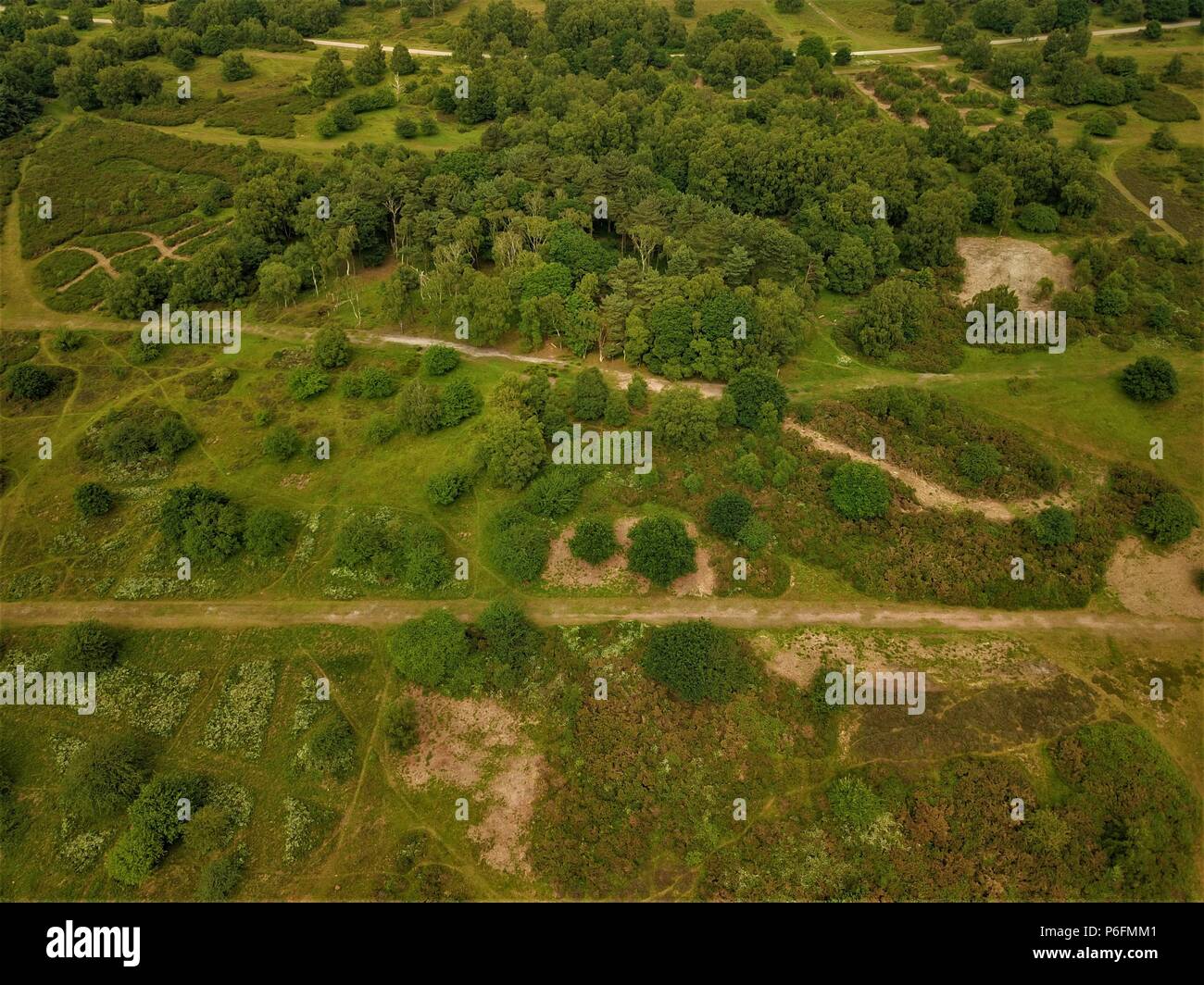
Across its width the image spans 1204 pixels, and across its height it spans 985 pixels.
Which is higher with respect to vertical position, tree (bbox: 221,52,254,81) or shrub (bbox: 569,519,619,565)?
tree (bbox: 221,52,254,81)

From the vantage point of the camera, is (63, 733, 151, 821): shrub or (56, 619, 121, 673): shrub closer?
(63, 733, 151, 821): shrub

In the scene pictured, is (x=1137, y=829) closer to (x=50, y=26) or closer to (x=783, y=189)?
(x=783, y=189)

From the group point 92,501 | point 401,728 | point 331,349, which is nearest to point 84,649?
point 92,501

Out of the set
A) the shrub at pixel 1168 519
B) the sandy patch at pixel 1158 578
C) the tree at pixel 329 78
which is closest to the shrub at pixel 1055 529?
the sandy patch at pixel 1158 578

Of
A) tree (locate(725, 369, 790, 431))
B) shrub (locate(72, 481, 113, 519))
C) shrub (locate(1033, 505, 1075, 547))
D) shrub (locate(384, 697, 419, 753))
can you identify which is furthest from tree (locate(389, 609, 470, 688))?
shrub (locate(1033, 505, 1075, 547))

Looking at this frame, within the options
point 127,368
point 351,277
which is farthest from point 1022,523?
point 127,368

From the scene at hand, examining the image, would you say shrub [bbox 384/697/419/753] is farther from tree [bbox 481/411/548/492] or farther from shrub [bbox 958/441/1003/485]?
shrub [bbox 958/441/1003/485]

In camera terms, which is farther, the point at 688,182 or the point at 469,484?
the point at 688,182
